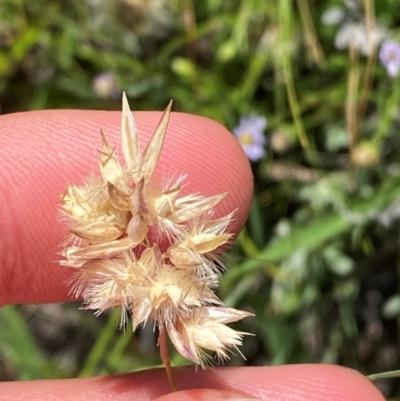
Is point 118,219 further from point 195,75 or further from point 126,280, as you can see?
point 195,75

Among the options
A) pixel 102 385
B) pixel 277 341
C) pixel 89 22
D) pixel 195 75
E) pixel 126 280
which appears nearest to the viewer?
pixel 126 280

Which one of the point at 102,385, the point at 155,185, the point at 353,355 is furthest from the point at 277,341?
the point at 155,185

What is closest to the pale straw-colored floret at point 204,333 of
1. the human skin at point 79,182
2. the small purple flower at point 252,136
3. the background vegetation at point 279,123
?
the human skin at point 79,182

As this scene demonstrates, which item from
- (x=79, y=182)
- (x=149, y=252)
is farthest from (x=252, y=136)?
(x=149, y=252)

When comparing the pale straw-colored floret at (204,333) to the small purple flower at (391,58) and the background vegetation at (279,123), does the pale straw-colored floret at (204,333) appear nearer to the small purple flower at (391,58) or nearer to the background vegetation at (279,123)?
the background vegetation at (279,123)

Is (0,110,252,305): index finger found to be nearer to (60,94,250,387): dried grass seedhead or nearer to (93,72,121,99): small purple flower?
(60,94,250,387): dried grass seedhead
